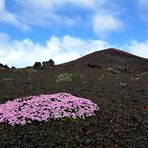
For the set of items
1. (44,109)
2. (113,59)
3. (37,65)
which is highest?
(113,59)

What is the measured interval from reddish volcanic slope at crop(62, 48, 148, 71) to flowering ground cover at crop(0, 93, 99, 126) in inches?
1086

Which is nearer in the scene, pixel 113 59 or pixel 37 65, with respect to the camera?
pixel 37 65

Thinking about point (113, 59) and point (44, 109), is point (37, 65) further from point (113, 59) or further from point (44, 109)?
point (44, 109)

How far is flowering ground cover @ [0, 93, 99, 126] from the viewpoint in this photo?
1078 centimetres

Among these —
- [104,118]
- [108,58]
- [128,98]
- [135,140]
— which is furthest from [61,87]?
[108,58]

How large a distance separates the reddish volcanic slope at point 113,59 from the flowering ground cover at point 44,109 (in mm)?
27596

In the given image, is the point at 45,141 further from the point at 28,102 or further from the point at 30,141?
the point at 28,102

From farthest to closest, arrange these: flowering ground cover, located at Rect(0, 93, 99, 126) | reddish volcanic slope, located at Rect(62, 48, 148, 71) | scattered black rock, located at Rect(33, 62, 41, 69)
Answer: reddish volcanic slope, located at Rect(62, 48, 148, 71) → scattered black rock, located at Rect(33, 62, 41, 69) → flowering ground cover, located at Rect(0, 93, 99, 126)

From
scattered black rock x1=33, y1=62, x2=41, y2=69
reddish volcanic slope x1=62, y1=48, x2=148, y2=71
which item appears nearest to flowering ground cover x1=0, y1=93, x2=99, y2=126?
scattered black rock x1=33, y1=62, x2=41, y2=69

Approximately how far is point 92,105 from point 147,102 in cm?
356

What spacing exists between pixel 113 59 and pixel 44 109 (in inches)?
1314

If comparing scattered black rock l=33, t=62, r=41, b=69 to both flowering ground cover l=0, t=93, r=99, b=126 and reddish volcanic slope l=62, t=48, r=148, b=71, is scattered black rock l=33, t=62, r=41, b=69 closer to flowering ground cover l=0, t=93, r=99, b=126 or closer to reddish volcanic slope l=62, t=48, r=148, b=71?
reddish volcanic slope l=62, t=48, r=148, b=71

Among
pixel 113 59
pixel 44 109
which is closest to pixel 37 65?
pixel 113 59

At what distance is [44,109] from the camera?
37.2 feet
